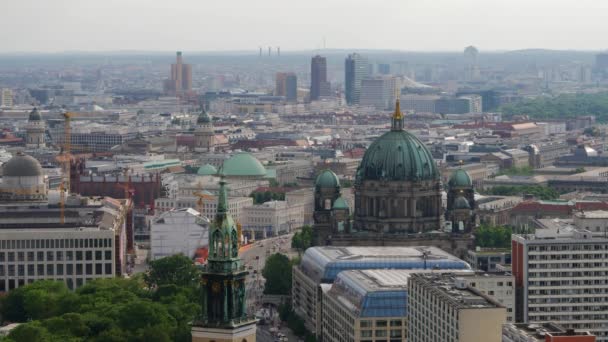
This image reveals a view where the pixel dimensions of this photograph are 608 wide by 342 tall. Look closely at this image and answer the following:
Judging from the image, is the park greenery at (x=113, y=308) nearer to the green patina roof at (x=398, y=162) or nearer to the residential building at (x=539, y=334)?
the residential building at (x=539, y=334)

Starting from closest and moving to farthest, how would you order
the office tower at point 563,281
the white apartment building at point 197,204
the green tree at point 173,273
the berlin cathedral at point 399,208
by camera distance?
1. the office tower at point 563,281
2. the green tree at point 173,273
3. the berlin cathedral at point 399,208
4. the white apartment building at point 197,204

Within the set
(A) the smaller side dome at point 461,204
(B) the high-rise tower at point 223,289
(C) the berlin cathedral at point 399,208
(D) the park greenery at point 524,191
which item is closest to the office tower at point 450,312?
(B) the high-rise tower at point 223,289

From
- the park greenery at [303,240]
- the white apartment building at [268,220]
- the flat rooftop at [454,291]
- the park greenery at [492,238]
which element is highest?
the flat rooftop at [454,291]

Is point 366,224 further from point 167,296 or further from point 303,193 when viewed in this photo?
point 303,193

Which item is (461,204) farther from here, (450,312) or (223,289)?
(223,289)

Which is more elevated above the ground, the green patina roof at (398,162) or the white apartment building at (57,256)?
the green patina roof at (398,162)

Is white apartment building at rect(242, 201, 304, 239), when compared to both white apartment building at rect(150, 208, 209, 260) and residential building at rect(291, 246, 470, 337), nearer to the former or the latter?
white apartment building at rect(150, 208, 209, 260)

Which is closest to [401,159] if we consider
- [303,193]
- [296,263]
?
[296,263]
